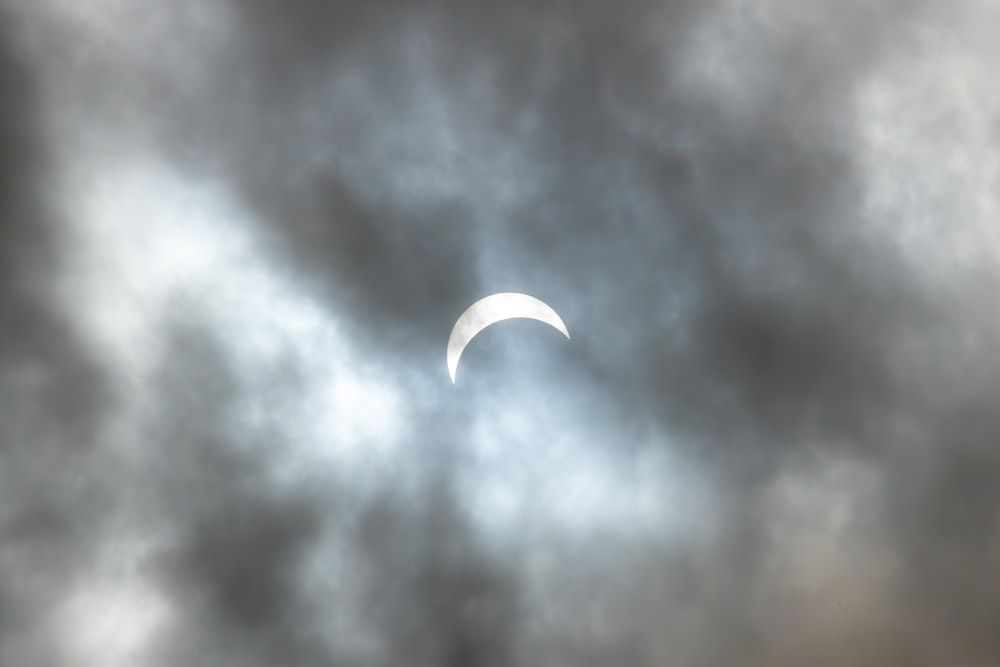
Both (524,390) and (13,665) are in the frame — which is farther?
(524,390)

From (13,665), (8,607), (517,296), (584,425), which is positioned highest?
(517,296)

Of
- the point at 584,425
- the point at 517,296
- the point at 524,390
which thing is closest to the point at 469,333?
the point at 517,296

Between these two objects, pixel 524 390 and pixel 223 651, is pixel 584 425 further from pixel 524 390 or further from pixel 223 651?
pixel 223 651

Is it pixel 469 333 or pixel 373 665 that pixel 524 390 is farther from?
pixel 373 665

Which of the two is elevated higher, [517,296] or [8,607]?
[517,296]

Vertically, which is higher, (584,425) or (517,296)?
(517,296)

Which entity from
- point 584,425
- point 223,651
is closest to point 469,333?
point 584,425
